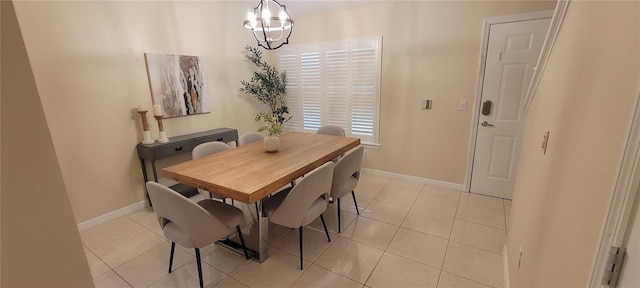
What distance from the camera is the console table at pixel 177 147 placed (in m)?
2.94

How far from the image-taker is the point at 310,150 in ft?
8.38

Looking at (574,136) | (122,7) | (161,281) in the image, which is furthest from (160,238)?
(574,136)

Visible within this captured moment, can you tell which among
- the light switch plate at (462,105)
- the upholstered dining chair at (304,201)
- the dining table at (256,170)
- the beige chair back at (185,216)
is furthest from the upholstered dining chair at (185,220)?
the light switch plate at (462,105)

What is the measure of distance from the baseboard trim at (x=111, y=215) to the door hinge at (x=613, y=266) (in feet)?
12.2

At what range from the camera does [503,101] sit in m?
2.95

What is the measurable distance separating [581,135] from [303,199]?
1.46 m

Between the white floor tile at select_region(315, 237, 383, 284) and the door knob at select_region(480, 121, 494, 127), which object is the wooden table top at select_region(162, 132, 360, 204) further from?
the door knob at select_region(480, 121, 494, 127)

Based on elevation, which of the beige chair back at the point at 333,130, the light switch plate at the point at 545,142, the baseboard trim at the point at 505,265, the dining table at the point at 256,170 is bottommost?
the baseboard trim at the point at 505,265

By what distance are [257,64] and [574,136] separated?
413cm

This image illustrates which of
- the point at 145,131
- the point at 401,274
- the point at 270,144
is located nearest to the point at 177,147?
the point at 145,131

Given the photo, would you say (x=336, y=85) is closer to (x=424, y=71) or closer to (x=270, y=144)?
(x=424, y=71)

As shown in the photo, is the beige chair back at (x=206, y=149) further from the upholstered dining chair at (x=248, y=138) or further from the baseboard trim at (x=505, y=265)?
the baseboard trim at (x=505, y=265)

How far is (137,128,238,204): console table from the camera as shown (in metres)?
2.94

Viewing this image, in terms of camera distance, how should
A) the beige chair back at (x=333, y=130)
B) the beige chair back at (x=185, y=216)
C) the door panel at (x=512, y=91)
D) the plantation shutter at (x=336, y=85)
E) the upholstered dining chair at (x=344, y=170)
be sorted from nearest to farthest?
the beige chair back at (x=185, y=216) < the upholstered dining chair at (x=344, y=170) < the door panel at (x=512, y=91) < the beige chair back at (x=333, y=130) < the plantation shutter at (x=336, y=85)
